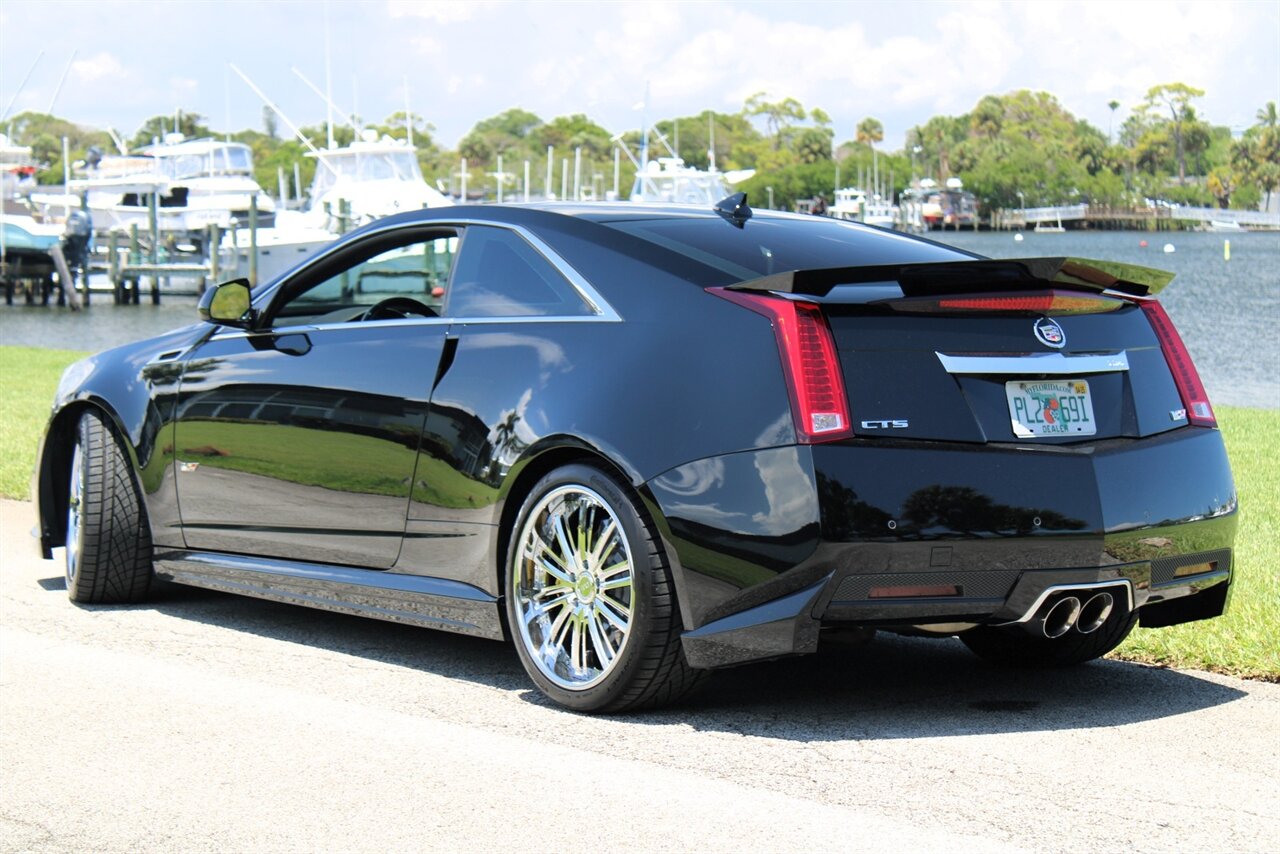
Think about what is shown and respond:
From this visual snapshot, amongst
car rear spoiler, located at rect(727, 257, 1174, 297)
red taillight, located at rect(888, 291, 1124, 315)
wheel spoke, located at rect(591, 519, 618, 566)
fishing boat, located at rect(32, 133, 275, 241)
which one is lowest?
wheel spoke, located at rect(591, 519, 618, 566)

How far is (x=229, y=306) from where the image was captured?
6941mm

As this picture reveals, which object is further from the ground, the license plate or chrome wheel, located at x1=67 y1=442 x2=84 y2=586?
the license plate

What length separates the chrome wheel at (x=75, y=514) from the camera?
7.43m

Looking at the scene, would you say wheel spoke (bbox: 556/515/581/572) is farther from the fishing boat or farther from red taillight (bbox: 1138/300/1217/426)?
the fishing boat

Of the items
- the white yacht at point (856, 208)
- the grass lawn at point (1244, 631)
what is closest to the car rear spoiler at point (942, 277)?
the grass lawn at point (1244, 631)

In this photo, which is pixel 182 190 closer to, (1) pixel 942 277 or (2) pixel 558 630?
(2) pixel 558 630

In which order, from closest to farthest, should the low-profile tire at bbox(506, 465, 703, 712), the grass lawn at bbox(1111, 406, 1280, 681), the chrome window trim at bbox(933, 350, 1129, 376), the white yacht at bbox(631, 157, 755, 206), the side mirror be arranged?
the chrome window trim at bbox(933, 350, 1129, 376) < the low-profile tire at bbox(506, 465, 703, 712) < the grass lawn at bbox(1111, 406, 1280, 681) < the side mirror < the white yacht at bbox(631, 157, 755, 206)

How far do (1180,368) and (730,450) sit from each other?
1.63 meters

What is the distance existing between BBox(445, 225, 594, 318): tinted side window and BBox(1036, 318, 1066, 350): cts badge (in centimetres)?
138

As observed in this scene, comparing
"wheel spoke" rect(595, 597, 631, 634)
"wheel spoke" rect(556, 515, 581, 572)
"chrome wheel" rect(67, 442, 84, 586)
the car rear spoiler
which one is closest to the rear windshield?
the car rear spoiler

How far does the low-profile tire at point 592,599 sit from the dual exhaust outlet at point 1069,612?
3.34 ft

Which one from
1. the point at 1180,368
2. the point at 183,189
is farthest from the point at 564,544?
the point at 183,189

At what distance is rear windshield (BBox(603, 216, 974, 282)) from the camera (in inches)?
217

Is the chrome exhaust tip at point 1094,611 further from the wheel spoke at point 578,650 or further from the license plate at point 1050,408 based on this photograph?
the wheel spoke at point 578,650
